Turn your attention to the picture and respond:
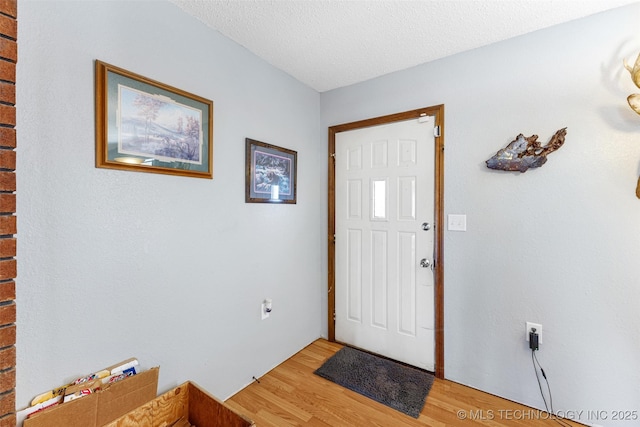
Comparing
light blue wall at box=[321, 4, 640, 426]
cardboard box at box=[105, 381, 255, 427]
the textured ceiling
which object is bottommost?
cardboard box at box=[105, 381, 255, 427]

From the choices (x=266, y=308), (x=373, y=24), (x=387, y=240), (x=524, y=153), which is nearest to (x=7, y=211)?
(x=266, y=308)

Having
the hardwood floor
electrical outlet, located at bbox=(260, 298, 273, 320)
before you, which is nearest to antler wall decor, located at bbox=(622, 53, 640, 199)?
the hardwood floor

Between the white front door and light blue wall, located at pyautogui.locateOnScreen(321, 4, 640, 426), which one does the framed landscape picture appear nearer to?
the white front door

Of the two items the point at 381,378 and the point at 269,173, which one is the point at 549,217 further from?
the point at 269,173

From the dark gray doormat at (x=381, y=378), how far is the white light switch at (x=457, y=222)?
1130 millimetres

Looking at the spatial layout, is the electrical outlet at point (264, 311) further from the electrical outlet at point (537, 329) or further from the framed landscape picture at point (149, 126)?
the electrical outlet at point (537, 329)

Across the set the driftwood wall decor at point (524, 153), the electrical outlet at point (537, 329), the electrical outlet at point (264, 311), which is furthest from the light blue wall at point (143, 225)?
the electrical outlet at point (537, 329)

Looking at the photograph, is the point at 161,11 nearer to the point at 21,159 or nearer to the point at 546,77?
the point at 21,159

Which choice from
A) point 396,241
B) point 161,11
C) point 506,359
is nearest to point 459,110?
point 396,241

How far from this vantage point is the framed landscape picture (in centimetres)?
122

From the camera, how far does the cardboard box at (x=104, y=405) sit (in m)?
1.00

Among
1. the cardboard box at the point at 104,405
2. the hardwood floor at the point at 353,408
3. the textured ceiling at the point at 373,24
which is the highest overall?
the textured ceiling at the point at 373,24

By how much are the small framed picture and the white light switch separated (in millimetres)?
1249

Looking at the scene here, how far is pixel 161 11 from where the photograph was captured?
143 centimetres
